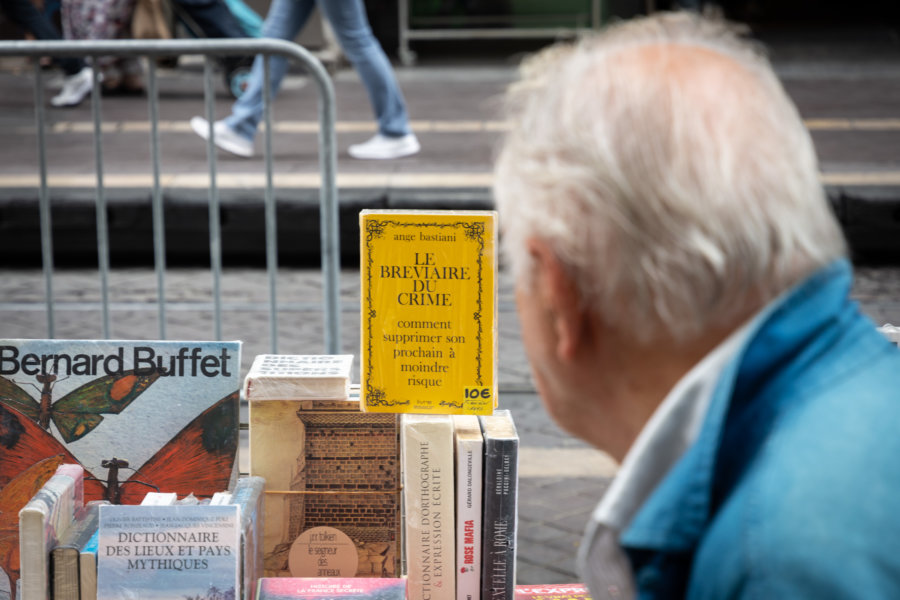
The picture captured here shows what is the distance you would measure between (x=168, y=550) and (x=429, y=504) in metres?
0.40

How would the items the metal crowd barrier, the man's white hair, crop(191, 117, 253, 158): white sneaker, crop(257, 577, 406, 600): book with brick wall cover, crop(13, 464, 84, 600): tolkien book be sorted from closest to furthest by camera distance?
the man's white hair, crop(13, 464, 84, 600): tolkien book, crop(257, 577, 406, 600): book with brick wall cover, the metal crowd barrier, crop(191, 117, 253, 158): white sneaker

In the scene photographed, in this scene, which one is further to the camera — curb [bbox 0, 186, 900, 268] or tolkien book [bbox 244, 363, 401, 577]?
curb [bbox 0, 186, 900, 268]

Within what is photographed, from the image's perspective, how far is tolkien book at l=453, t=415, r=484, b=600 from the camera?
1796mm

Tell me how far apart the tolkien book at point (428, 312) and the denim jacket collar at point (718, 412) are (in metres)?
0.83

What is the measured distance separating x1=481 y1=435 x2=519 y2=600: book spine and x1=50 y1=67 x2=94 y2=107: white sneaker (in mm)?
7714

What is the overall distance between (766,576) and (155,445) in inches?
47.8

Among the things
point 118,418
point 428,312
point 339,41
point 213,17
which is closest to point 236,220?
point 339,41

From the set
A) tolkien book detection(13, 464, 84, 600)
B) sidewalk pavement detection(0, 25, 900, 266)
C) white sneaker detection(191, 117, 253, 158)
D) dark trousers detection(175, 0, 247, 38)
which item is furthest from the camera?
dark trousers detection(175, 0, 247, 38)

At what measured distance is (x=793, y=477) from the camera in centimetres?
94

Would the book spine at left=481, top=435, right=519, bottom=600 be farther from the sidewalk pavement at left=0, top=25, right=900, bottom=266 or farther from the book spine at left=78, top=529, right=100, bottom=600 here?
the sidewalk pavement at left=0, top=25, right=900, bottom=266

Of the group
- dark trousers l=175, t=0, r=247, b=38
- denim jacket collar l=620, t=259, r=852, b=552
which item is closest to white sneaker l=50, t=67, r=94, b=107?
dark trousers l=175, t=0, r=247, b=38

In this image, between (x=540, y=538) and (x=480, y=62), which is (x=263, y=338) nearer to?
(x=540, y=538)

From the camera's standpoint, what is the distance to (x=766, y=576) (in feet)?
2.98

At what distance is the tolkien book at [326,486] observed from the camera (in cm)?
188
